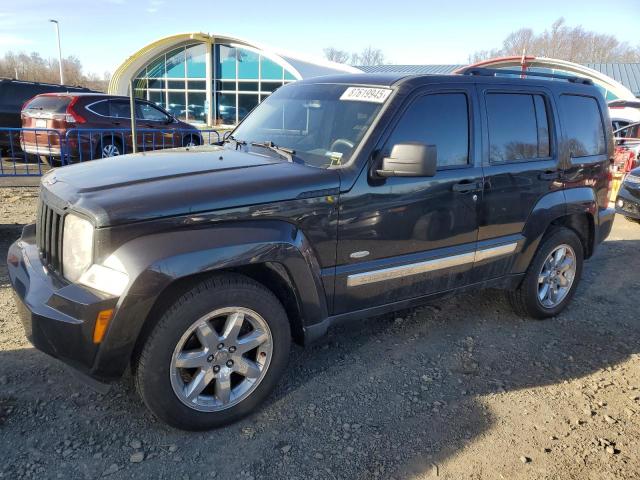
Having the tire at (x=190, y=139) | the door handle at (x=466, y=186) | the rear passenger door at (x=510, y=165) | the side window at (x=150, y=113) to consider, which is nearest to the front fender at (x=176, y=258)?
the door handle at (x=466, y=186)

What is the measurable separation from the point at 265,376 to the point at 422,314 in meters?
1.99

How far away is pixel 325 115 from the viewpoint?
345 centimetres

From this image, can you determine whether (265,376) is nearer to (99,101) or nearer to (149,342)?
(149,342)

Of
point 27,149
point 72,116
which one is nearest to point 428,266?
point 72,116

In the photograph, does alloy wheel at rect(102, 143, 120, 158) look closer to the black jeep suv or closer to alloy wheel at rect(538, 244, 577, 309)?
the black jeep suv

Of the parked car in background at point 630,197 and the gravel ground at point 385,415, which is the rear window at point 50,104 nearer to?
the gravel ground at point 385,415

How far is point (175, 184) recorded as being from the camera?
8.61 ft

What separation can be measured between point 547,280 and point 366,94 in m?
2.42

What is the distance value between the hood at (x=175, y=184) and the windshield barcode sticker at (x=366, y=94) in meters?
0.71

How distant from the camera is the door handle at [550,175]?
3.96 m

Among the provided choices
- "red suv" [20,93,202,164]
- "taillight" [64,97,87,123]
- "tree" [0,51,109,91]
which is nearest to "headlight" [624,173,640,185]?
"red suv" [20,93,202,164]

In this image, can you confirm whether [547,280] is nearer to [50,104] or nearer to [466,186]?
[466,186]

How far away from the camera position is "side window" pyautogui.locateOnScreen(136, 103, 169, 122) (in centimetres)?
1140

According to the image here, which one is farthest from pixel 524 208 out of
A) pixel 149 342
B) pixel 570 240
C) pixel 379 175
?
pixel 149 342
